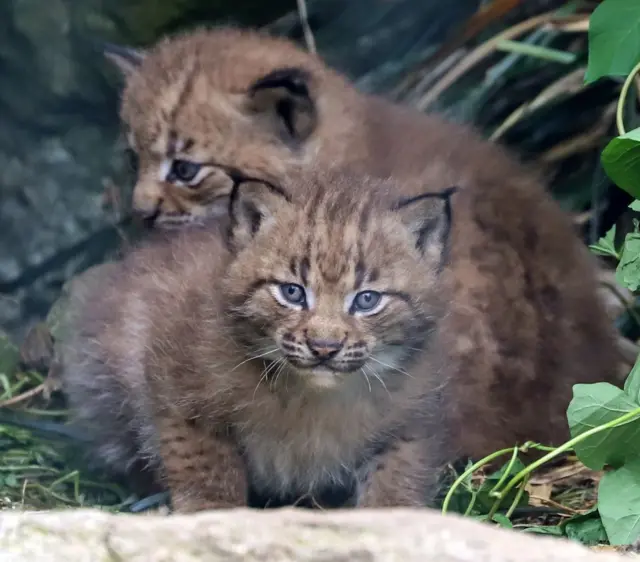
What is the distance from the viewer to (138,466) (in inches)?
116

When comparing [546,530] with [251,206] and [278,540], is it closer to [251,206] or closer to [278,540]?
[251,206]

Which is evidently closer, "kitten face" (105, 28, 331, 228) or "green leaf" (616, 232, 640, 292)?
"green leaf" (616, 232, 640, 292)

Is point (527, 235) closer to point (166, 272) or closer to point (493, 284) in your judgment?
point (493, 284)

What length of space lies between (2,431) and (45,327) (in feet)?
2.24

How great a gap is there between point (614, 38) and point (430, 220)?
32.2 inches

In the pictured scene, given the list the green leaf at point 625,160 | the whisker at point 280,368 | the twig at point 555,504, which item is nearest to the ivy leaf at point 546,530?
the twig at point 555,504

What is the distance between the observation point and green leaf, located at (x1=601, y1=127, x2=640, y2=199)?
8.03 feet

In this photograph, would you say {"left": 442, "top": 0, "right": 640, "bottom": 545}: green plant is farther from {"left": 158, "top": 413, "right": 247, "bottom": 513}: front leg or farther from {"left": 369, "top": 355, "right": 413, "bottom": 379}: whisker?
{"left": 158, "top": 413, "right": 247, "bottom": 513}: front leg

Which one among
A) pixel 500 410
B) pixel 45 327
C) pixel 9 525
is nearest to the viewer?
pixel 9 525

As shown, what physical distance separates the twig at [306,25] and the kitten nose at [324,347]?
1.88m

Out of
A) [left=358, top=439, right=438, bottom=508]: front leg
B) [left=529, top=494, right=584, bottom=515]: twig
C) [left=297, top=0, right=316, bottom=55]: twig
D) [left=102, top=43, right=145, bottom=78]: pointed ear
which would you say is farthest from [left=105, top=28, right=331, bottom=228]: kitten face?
[left=529, top=494, right=584, bottom=515]: twig

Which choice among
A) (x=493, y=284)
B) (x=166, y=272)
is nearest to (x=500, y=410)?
(x=493, y=284)

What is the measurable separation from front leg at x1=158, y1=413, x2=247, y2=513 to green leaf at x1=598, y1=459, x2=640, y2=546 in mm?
865

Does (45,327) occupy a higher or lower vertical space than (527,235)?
lower
